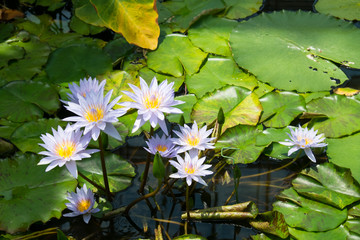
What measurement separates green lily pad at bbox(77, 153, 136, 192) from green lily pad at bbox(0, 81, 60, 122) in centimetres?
51

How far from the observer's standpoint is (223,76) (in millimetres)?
2508

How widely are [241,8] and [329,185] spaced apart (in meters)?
1.82

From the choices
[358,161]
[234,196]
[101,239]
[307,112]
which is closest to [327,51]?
[307,112]

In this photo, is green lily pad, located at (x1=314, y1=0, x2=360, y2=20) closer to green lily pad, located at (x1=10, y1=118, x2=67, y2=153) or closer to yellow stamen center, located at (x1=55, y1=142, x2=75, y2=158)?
green lily pad, located at (x1=10, y1=118, x2=67, y2=153)

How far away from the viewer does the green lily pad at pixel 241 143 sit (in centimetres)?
200

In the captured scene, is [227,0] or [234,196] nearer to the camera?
[234,196]

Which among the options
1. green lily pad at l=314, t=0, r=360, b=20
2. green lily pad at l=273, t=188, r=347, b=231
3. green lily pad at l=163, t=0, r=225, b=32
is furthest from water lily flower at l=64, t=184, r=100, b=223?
green lily pad at l=314, t=0, r=360, b=20

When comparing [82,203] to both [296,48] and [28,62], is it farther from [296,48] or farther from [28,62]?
[296,48]

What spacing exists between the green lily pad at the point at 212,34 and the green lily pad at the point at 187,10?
0.06 meters

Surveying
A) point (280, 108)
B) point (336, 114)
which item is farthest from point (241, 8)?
point (336, 114)

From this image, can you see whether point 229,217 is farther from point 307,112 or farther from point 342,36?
point 342,36

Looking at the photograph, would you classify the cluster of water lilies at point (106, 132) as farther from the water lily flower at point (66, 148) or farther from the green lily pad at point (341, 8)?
the green lily pad at point (341, 8)

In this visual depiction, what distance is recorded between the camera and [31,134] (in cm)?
212

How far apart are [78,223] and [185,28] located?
68.9 inches
